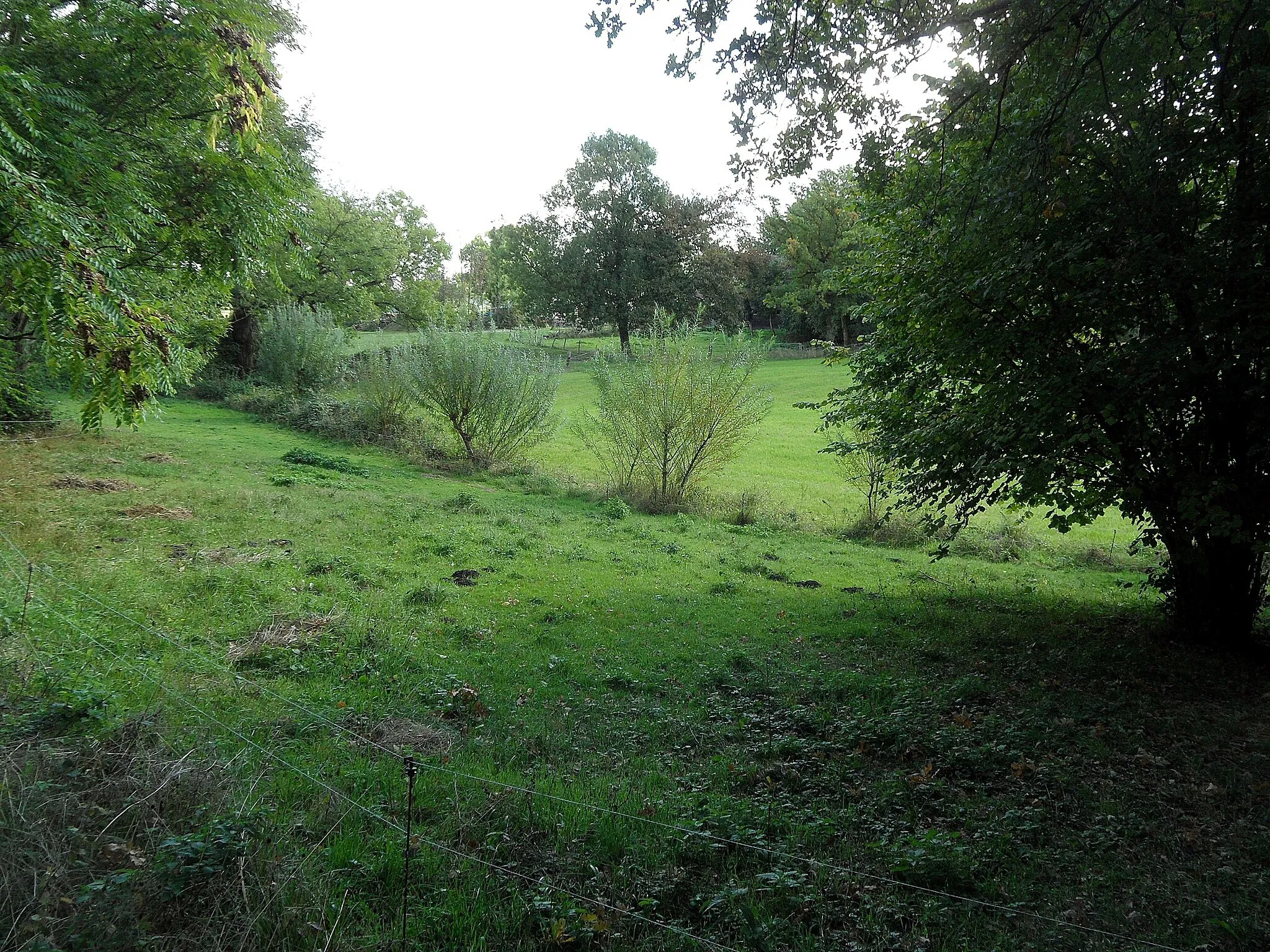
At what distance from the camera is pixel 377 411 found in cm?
2439

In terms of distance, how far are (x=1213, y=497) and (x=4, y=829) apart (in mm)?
8227

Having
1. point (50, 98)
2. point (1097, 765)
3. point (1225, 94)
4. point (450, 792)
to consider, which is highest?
point (1225, 94)

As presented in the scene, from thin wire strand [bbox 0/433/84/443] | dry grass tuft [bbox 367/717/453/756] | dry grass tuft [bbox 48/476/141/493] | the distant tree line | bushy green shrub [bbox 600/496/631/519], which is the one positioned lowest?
bushy green shrub [bbox 600/496/631/519]

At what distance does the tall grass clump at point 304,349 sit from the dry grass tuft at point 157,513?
19.4m

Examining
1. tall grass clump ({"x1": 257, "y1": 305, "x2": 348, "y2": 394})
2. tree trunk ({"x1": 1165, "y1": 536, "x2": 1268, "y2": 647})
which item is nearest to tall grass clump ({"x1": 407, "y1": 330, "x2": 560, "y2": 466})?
tall grass clump ({"x1": 257, "y1": 305, "x2": 348, "y2": 394})

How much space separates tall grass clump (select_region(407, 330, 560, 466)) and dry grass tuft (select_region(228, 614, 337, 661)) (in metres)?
14.2

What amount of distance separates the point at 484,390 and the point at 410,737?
664 inches

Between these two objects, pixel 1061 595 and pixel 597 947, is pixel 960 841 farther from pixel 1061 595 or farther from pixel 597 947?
pixel 1061 595

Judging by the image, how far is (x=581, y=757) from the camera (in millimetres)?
5305

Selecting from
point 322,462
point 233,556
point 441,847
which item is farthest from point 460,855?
point 322,462

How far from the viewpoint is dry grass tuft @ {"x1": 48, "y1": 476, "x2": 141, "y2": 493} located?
1142 centimetres

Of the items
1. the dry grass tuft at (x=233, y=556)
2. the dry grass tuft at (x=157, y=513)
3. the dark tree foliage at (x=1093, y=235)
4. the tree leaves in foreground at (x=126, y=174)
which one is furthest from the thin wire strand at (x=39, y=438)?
the dark tree foliage at (x=1093, y=235)

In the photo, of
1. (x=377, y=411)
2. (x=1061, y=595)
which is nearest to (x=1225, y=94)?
(x=1061, y=595)

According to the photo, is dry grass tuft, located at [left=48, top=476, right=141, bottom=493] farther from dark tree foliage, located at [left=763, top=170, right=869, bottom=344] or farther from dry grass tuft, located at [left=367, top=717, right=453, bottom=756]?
dark tree foliage, located at [left=763, top=170, right=869, bottom=344]
